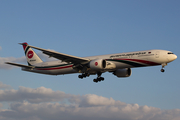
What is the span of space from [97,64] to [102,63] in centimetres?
82

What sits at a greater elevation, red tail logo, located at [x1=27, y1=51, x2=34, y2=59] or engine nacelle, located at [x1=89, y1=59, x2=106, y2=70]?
red tail logo, located at [x1=27, y1=51, x2=34, y2=59]

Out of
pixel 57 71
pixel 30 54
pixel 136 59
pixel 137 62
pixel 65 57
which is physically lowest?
pixel 137 62

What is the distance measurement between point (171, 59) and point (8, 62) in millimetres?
25565

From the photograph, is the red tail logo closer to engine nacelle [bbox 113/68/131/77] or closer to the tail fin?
the tail fin

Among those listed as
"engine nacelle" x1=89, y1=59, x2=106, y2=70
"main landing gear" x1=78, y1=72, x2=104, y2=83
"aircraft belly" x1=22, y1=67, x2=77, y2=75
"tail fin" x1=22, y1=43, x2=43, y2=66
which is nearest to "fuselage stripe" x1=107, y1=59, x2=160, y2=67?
"engine nacelle" x1=89, y1=59, x2=106, y2=70

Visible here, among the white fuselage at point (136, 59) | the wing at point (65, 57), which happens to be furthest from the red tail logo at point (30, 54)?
the wing at point (65, 57)

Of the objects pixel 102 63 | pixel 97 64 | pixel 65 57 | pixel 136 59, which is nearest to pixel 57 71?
pixel 65 57

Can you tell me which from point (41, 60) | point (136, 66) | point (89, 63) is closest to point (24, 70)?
point (41, 60)

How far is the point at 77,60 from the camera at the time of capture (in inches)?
1619

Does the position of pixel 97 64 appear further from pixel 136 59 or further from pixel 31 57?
pixel 31 57

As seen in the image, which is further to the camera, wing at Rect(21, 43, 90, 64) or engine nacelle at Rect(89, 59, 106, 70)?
engine nacelle at Rect(89, 59, 106, 70)

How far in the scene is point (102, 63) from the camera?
3956cm

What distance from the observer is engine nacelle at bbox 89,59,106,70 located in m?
39.3

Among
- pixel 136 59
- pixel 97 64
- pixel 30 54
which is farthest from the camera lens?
pixel 30 54
